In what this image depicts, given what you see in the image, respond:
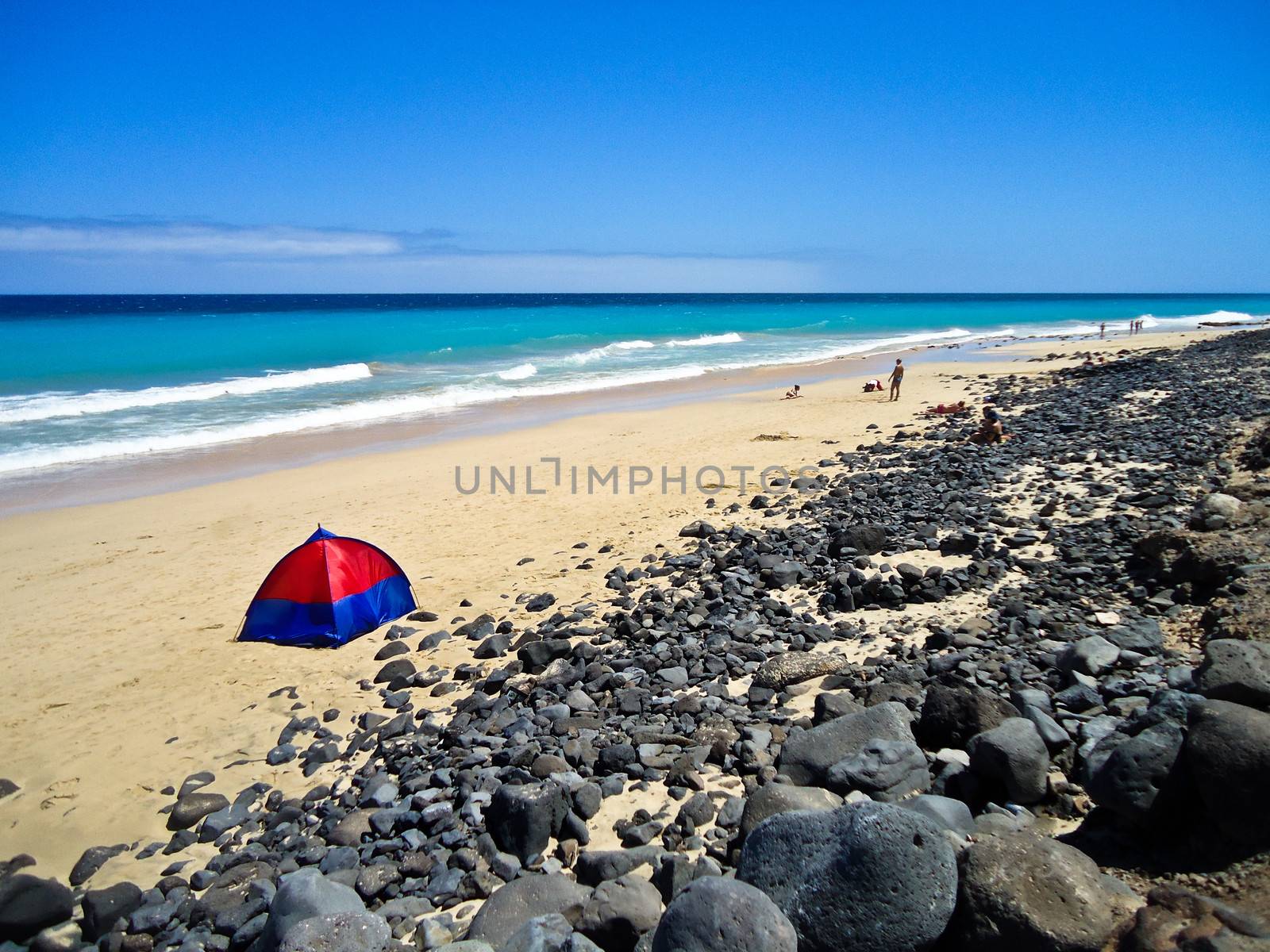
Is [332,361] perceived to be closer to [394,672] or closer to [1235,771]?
[394,672]

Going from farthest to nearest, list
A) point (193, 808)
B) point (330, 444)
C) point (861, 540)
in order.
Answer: point (330, 444) → point (861, 540) → point (193, 808)

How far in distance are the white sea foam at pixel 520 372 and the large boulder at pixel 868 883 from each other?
31.7m

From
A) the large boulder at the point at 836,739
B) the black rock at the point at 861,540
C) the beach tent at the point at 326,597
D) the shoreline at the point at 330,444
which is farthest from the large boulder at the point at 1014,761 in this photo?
the shoreline at the point at 330,444

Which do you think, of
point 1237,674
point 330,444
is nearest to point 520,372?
point 330,444

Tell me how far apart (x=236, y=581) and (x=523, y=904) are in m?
7.69

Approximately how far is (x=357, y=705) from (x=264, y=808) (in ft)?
4.75

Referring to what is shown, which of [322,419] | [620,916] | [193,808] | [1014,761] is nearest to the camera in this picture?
[620,916]

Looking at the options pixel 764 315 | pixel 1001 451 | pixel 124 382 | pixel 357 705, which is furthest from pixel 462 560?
pixel 764 315

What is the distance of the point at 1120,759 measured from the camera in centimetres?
376

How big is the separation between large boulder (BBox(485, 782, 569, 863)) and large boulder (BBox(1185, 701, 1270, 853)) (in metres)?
3.31

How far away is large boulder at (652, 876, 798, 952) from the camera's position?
313 centimetres

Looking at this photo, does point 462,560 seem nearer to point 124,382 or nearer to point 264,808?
point 264,808

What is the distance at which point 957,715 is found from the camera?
491 centimetres

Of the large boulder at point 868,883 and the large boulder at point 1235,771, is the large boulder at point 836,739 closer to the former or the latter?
the large boulder at point 868,883
